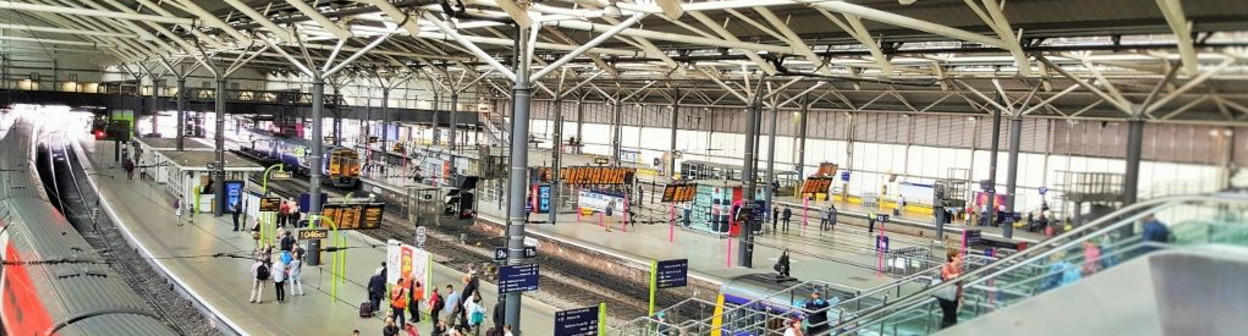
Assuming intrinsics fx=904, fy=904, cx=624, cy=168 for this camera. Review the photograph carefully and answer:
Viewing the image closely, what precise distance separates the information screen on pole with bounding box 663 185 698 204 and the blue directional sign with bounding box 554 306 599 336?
13.9 meters

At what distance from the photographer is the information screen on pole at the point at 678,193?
29.5 meters

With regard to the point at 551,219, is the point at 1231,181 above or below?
above

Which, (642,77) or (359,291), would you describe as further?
(642,77)

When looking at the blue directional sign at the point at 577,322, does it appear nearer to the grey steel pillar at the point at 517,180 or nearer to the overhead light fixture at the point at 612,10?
the grey steel pillar at the point at 517,180

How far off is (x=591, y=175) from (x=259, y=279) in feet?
53.1

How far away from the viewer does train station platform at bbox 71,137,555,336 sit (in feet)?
57.5

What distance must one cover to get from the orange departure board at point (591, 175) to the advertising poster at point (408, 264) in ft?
47.1

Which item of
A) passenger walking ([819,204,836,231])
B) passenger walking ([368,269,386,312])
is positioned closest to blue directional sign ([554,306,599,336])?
passenger walking ([368,269,386,312])

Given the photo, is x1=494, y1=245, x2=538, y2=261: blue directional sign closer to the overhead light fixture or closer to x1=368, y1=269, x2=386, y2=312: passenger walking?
the overhead light fixture

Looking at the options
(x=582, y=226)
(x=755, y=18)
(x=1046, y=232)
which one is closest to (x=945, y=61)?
(x=755, y=18)

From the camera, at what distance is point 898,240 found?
3369 centimetres

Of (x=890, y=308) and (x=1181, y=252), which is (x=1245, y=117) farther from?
(x=890, y=308)

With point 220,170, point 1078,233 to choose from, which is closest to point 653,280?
point 1078,233

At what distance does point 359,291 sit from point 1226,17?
19175 mm
